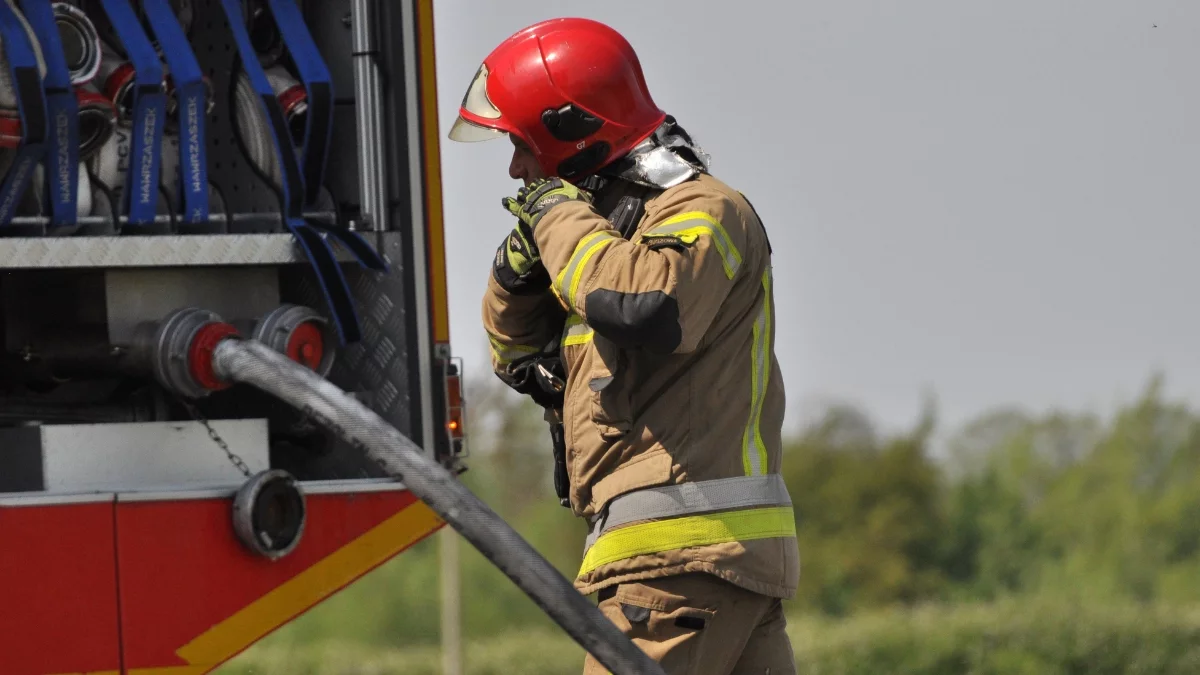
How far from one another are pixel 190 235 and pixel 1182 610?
7.79 metres

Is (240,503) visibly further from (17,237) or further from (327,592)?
(17,237)

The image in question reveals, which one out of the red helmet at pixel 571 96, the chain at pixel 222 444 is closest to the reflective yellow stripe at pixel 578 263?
the red helmet at pixel 571 96

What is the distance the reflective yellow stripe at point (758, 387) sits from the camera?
118 inches

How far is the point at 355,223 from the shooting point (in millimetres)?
3988

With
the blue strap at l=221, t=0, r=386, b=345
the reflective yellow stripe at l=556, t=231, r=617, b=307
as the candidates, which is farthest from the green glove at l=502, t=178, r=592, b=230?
the blue strap at l=221, t=0, r=386, b=345

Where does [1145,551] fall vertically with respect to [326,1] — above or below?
below

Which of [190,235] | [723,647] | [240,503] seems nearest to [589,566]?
[723,647]

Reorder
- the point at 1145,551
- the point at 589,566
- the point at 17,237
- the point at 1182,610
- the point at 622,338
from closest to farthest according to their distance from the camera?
the point at 622,338 → the point at 589,566 → the point at 17,237 → the point at 1182,610 → the point at 1145,551

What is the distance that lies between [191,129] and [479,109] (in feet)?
2.73

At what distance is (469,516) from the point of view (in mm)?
3029

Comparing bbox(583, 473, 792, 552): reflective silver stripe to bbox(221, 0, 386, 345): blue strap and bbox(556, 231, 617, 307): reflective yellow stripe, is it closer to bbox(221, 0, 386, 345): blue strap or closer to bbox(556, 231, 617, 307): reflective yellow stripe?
bbox(556, 231, 617, 307): reflective yellow stripe

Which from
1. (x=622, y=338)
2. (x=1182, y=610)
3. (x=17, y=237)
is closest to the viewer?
(x=622, y=338)

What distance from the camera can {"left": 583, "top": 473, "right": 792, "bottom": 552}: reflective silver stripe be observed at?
9.65 ft

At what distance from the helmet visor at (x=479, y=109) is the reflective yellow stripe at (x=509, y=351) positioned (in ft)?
1.29
